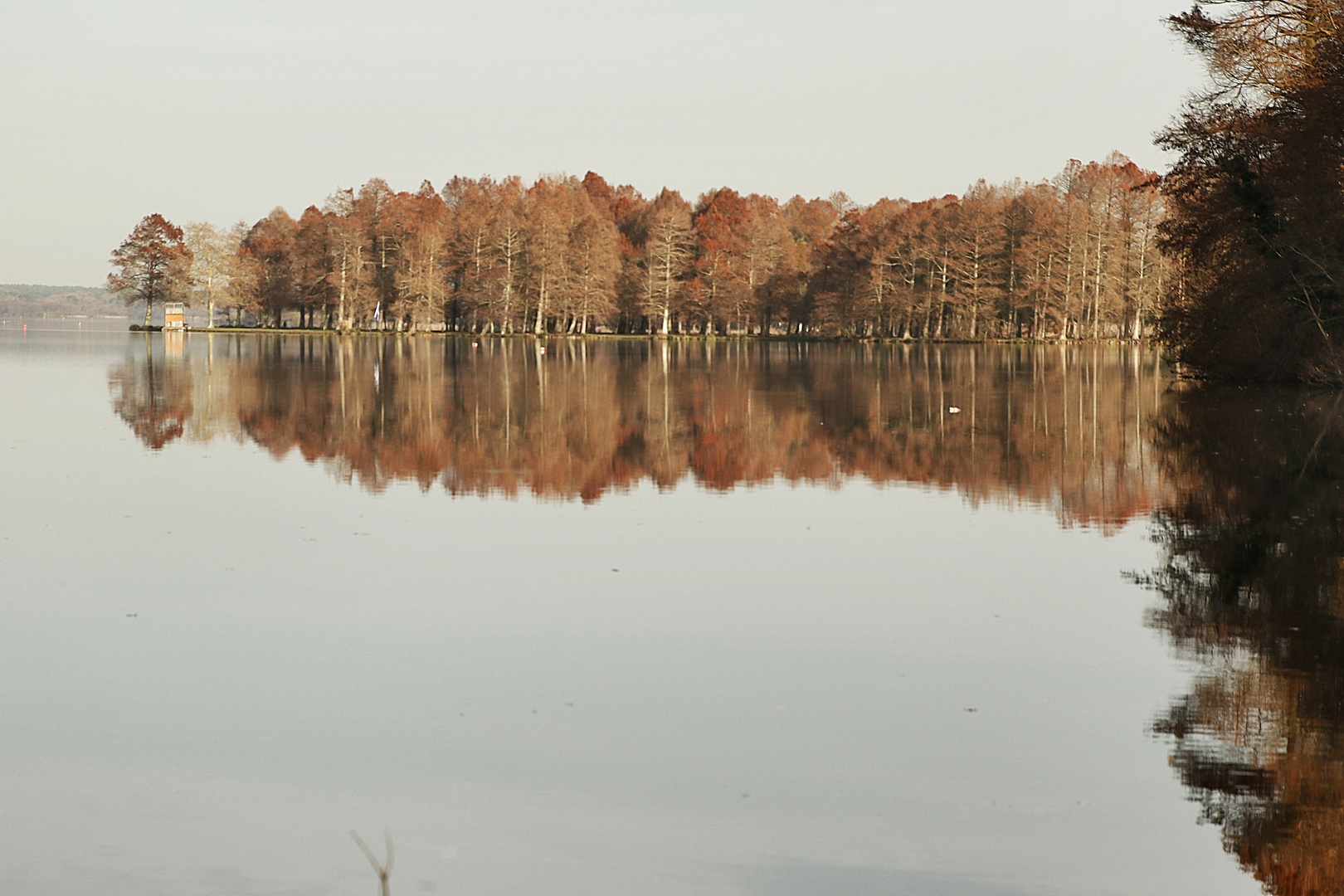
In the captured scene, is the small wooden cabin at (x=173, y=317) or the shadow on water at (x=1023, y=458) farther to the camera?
the small wooden cabin at (x=173, y=317)

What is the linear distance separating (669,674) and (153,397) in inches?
1276

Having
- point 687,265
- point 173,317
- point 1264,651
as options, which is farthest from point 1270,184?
point 173,317

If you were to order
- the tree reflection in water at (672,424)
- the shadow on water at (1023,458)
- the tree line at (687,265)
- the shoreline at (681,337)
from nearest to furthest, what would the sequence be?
the shadow on water at (1023,458), the tree reflection in water at (672,424), the tree line at (687,265), the shoreline at (681,337)

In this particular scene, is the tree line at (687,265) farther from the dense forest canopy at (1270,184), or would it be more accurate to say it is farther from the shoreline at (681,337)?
the dense forest canopy at (1270,184)

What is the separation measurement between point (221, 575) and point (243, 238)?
155 m

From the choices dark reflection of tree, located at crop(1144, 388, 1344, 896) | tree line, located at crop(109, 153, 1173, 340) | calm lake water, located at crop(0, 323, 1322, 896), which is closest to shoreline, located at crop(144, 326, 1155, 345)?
tree line, located at crop(109, 153, 1173, 340)

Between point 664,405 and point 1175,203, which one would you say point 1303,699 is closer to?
point 664,405

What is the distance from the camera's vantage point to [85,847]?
19.7 feet

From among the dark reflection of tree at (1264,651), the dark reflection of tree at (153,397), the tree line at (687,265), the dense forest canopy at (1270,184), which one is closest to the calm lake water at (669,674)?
the dark reflection of tree at (1264,651)

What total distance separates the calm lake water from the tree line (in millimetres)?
94715

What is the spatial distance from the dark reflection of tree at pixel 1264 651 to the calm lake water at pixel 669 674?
0.11 feet

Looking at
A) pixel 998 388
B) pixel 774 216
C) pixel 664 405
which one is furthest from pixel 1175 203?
pixel 774 216

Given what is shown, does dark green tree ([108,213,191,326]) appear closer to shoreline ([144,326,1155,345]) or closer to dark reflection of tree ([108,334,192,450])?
shoreline ([144,326,1155,345])

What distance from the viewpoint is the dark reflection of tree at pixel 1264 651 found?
20.8 feet
